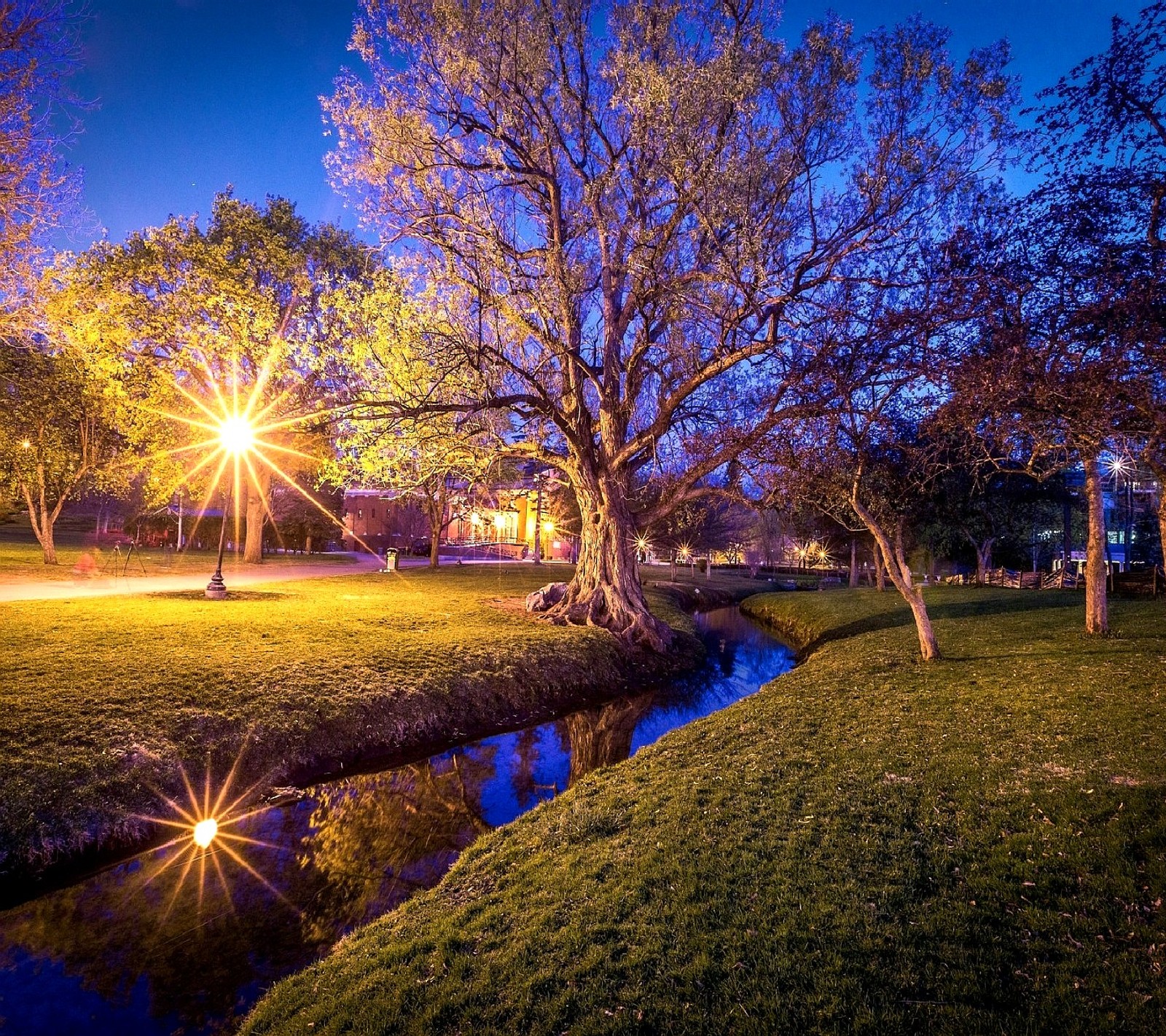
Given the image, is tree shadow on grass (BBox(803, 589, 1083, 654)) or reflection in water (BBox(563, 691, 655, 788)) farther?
tree shadow on grass (BBox(803, 589, 1083, 654))

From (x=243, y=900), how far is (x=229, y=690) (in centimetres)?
445

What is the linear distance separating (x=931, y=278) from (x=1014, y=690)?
7478 millimetres

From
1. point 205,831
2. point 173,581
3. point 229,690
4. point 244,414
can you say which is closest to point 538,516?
point 244,414

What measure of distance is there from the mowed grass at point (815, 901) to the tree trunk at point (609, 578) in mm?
9410

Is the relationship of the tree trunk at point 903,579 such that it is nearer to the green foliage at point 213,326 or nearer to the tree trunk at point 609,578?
the tree trunk at point 609,578

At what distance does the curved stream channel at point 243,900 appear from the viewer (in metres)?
4.84

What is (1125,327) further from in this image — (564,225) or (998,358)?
(564,225)

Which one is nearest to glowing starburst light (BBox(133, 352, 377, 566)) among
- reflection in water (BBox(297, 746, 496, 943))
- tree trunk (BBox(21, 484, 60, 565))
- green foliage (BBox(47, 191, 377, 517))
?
green foliage (BBox(47, 191, 377, 517))

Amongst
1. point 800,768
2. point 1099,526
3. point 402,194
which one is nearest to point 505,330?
point 402,194

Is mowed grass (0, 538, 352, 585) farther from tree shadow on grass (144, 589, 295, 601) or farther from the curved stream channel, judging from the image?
the curved stream channel

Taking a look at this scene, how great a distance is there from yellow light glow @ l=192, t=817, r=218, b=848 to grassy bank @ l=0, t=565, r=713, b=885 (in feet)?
2.11

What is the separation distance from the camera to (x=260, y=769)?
29.3 ft

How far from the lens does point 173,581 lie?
22.1 meters

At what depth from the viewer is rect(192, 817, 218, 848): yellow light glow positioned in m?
7.31
